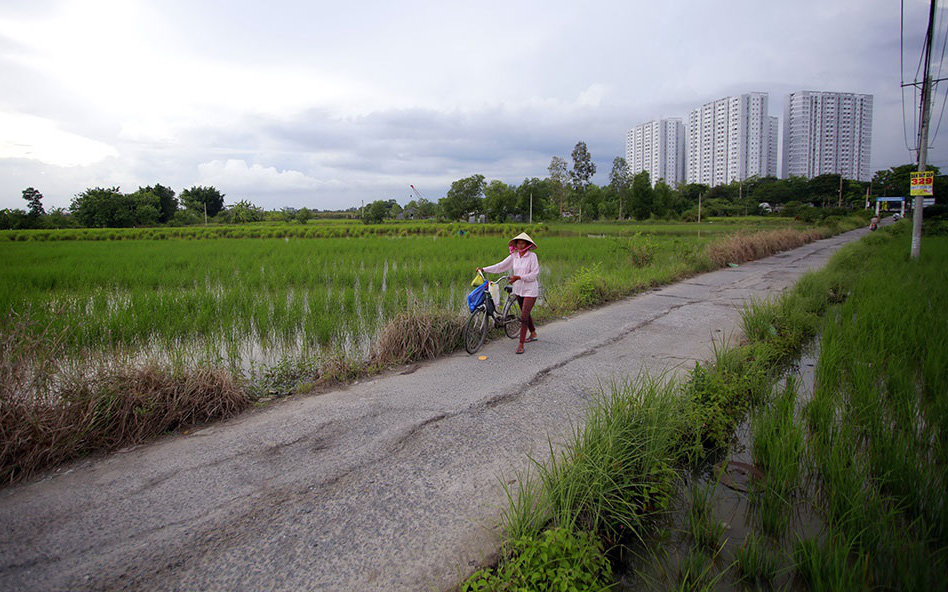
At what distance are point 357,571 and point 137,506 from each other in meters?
1.38

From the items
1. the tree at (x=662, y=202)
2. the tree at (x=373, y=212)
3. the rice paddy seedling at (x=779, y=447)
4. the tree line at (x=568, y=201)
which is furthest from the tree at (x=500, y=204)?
the rice paddy seedling at (x=779, y=447)

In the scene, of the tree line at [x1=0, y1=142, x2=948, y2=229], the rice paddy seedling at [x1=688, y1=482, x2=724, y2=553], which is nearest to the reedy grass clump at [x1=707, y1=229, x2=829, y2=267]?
the rice paddy seedling at [x1=688, y1=482, x2=724, y2=553]

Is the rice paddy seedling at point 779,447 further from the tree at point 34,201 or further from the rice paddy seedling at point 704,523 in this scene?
the tree at point 34,201

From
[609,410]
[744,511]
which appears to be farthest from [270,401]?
[744,511]

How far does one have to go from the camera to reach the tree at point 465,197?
173ft

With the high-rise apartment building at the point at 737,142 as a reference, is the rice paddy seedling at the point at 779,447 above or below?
below

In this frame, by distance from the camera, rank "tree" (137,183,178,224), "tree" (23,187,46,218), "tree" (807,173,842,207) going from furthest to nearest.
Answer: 1. "tree" (807,173,842,207)
2. "tree" (137,183,178,224)
3. "tree" (23,187,46,218)

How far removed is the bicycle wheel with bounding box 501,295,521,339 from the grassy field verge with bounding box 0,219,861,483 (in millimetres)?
609

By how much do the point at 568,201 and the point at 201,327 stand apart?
171 feet

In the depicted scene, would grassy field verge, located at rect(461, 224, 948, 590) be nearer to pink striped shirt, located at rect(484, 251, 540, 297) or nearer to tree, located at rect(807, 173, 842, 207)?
pink striped shirt, located at rect(484, 251, 540, 297)

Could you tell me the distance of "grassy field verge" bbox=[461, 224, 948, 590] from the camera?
83.6 inches

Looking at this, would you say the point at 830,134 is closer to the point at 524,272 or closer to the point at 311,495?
the point at 524,272

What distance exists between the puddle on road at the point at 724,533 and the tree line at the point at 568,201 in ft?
138

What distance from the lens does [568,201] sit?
182ft
